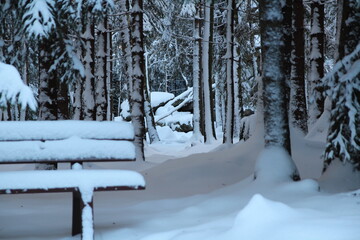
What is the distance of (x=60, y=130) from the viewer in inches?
188

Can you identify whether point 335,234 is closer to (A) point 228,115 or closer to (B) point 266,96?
(B) point 266,96

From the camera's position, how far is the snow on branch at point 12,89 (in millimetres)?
3473

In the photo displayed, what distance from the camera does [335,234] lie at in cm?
312

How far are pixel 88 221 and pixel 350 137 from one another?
11.0ft

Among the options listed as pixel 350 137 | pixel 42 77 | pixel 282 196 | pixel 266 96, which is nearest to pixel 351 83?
pixel 350 137

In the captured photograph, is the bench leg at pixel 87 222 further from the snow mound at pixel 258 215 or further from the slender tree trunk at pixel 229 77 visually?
the slender tree trunk at pixel 229 77

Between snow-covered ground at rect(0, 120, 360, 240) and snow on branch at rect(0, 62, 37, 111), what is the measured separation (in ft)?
5.33

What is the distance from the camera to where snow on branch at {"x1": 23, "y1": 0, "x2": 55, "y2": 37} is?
7008 mm

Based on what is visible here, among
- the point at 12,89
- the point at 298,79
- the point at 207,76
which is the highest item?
the point at 207,76

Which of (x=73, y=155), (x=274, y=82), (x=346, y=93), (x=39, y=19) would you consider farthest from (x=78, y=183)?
(x=39, y=19)

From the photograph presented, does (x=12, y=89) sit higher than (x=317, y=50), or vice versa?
(x=317, y=50)

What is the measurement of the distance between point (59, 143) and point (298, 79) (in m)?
6.97

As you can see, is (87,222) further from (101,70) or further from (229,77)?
(229,77)

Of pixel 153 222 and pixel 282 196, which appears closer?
pixel 153 222
